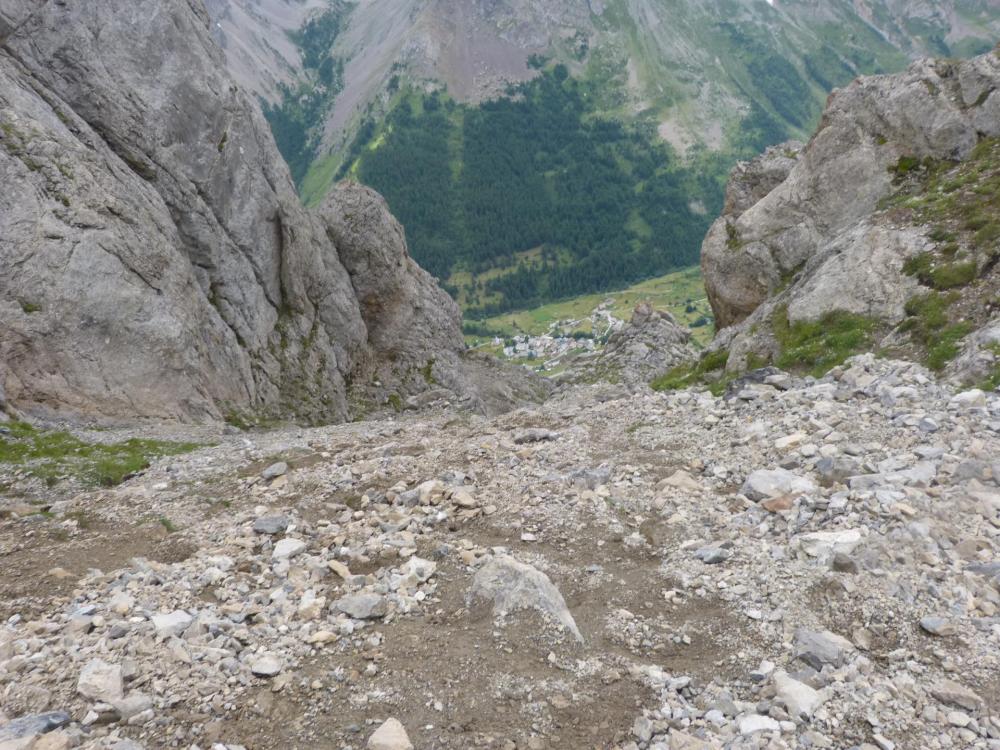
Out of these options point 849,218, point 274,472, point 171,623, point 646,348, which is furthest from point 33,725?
point 646,348

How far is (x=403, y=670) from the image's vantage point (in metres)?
11.4

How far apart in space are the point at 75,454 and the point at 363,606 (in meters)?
23.2

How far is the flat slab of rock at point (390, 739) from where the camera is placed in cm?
962

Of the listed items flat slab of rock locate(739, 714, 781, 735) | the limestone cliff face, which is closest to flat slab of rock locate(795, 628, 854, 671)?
flat slab of rock locate(739, 714, 781, 735)

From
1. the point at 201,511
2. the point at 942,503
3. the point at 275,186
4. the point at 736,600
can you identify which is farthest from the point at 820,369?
the point at 275,186

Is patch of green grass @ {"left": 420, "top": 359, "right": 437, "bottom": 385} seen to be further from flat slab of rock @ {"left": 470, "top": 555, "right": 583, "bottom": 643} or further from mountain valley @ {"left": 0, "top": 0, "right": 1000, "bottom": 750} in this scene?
flat slab of rock @ {"left": 470, "top": 555, "right": 583, "bottom": 643}

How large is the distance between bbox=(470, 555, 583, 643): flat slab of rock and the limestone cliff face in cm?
3230

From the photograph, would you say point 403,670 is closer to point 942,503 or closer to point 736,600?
point 736,600

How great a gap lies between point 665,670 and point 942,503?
8507mm

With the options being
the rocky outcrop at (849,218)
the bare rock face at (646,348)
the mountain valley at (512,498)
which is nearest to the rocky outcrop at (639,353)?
the bare rock face at (646,348)

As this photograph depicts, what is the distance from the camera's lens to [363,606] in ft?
43.6

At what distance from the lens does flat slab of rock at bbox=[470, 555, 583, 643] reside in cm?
1278

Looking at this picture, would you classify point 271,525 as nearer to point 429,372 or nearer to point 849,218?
point 849,218

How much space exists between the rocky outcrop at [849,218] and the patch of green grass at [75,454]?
31.5 metres
